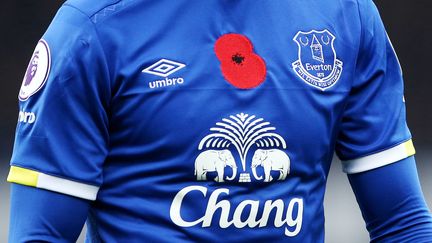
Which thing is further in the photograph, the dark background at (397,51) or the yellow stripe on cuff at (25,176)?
the dark background at (397,51)

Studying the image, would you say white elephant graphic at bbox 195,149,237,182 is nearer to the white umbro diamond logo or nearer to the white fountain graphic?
the white fountain graphic

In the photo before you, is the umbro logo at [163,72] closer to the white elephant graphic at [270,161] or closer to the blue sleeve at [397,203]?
the white elephant graphic at [270,161]

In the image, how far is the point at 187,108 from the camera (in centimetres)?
176

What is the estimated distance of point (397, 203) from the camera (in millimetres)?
1944

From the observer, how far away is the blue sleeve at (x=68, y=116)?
1700mm

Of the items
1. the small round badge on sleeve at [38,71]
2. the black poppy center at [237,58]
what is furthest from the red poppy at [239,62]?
the small round badge on sleeve at [38,71]

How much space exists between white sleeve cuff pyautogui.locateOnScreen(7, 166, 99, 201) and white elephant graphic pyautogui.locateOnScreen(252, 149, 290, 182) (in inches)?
9.9

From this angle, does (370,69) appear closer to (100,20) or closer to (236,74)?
(236,74)

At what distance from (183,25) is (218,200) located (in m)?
0.26

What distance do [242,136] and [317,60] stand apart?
0.18m

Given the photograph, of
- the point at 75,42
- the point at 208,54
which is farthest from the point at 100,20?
the point at 208,54

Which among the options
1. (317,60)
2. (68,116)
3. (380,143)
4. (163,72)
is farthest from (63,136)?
(380,143)

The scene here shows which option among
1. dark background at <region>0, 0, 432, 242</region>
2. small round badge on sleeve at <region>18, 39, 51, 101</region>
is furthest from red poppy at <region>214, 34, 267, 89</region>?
dark background at <region>0, 0, 432, 242</region>

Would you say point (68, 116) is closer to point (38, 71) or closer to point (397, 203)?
point (38, 71)
